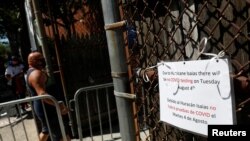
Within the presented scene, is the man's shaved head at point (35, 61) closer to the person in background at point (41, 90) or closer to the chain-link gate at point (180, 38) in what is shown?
the person in background at point (41, 90)

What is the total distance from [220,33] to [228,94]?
322 mm

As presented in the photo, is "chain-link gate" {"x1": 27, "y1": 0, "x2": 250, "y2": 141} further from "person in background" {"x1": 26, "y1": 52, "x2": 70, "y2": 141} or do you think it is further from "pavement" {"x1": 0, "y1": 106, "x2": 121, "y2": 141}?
"pavement" {"x1": 0, "y1": 106, "x2": 121, "y2": 141}

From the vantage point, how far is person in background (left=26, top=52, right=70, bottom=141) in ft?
16.5

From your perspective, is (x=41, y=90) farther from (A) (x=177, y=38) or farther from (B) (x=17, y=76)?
(B) (x=17, y=76)

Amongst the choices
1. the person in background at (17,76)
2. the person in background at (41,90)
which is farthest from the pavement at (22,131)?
the person in background at (41,90)

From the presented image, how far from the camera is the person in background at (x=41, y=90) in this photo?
16.5 ft

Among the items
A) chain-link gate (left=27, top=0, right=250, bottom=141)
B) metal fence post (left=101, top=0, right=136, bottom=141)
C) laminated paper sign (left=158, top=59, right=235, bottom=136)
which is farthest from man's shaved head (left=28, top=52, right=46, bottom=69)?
laminated paper sign (left=158, top=59, right=235, bottom=136)

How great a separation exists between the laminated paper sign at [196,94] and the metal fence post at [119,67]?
0.73 ft

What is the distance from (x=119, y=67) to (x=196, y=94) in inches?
20.2

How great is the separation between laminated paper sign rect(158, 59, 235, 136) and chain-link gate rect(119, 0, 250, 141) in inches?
3.4

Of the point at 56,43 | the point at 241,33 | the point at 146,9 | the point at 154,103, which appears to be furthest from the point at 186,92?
the point at 56,43

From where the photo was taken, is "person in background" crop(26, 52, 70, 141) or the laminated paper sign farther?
"person in background" crop(26, 52, 70, 141)

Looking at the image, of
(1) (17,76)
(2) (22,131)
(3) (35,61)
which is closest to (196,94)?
(3) (35,61)

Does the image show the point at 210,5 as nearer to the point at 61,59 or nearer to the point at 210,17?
the point at 210,17
